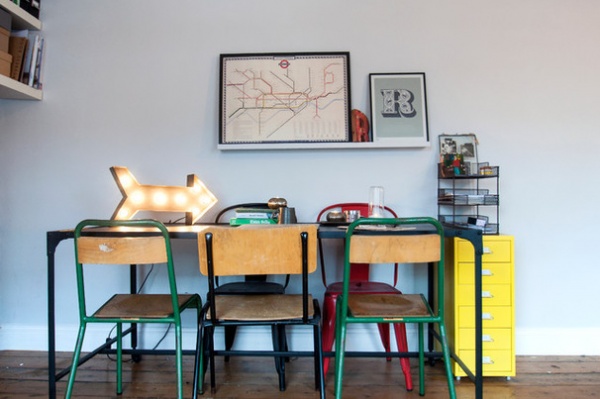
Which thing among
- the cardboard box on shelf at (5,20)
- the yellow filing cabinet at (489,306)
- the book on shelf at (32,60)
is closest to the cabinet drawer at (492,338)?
the yellow filing cabinet at (489,306)

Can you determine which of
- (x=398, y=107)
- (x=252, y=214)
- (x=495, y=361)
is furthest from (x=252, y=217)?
(x=495, y=361)

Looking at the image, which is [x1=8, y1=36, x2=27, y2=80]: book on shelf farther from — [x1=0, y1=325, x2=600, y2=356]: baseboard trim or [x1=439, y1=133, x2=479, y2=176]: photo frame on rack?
[x1=439, y1=133, x2=479, y2=176]: photo frame on rack

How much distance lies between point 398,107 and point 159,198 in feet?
5.03

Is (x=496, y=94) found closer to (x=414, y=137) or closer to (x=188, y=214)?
(x=414, y=137)

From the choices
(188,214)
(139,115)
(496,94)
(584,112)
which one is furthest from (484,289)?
(139,115)

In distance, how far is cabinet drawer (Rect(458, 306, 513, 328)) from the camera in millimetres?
1795

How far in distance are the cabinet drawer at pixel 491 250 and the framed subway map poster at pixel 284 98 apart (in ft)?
3.03

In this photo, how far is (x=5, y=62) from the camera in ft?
6.68

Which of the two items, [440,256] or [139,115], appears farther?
[139,115]

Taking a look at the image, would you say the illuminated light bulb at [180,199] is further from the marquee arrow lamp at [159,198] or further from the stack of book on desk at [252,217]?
the stack of book on desk at [252,217]

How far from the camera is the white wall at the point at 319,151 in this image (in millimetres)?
2174

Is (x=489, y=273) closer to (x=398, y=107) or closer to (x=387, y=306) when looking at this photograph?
(x=387, y=306)

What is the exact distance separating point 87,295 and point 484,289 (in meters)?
2.40

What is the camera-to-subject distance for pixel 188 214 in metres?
1.93
